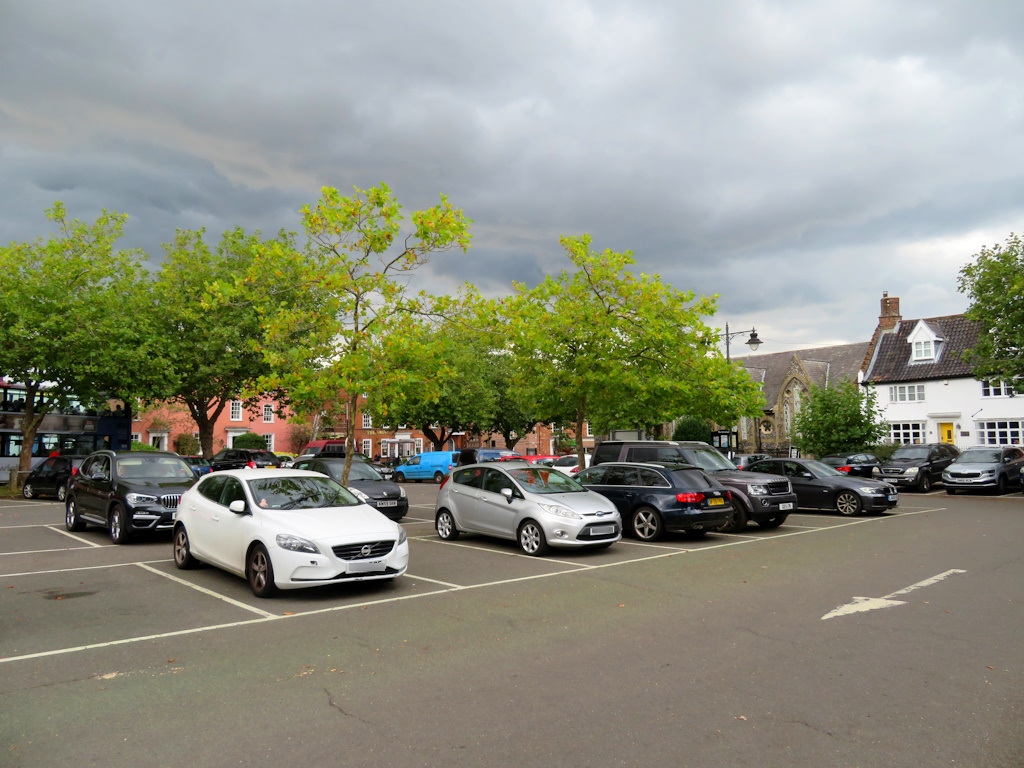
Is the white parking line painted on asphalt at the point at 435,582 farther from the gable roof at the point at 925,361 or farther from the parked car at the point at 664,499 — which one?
the gable roof at the point at 925,361

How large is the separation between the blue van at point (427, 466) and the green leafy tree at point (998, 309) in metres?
22.9

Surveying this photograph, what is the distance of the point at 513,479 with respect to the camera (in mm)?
12680

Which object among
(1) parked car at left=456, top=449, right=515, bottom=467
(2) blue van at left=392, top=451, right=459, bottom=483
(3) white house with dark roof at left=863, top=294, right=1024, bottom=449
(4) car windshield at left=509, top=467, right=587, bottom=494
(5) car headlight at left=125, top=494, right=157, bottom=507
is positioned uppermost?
(3) white house with dark roof at left=863, top=294, right=1024, bottom=449

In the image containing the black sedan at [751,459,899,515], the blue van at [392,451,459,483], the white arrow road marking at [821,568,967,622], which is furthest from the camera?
the blue van at [392,451,459,483]

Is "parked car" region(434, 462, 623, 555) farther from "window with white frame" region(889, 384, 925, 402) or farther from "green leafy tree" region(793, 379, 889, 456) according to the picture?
"window with white frame" region(889, 384, 925, 402)

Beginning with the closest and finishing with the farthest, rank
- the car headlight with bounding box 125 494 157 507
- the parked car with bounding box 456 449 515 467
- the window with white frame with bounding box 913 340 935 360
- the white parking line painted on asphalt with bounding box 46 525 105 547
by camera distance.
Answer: the car headlight with bounding box 125 494 157 507, the white parking line painted on asphalt with bounding box 46 525 105 547, the parked car with bounding box 456 449 515 467, the window with white frame with bounding box 913 340 935 360

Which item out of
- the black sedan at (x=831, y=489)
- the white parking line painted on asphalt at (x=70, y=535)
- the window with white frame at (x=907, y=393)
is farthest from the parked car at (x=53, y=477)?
the window with white frame at (x=907, y=393)

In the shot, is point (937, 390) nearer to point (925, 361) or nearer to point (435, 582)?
point (925, 361)

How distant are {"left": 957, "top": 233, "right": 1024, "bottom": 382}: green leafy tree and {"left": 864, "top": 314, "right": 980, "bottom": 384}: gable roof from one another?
15.7m

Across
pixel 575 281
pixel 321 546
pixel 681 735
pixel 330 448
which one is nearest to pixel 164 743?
pixel 681 735

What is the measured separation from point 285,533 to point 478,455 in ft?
88.9

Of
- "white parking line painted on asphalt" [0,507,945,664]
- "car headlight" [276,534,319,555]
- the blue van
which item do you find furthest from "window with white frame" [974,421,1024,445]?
"car headlight" [276,534,319,555]

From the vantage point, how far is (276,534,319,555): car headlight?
8.30m

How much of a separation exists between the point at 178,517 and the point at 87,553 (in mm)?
3066
